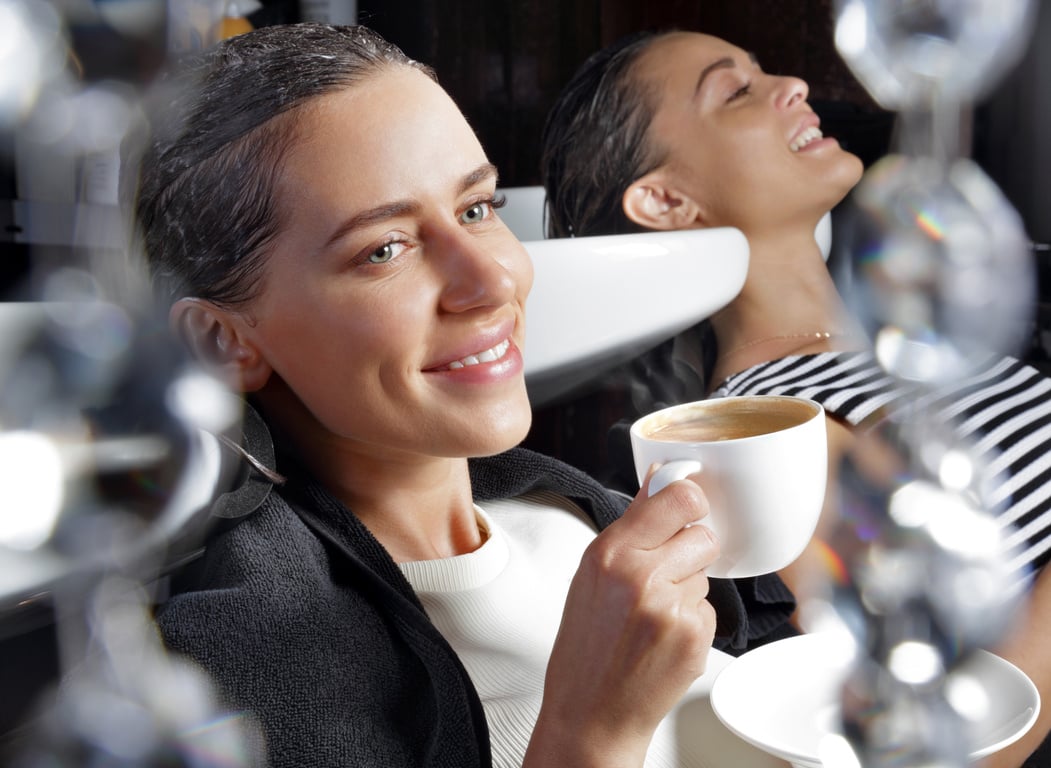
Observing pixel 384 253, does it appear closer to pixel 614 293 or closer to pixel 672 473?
pixel 672 473

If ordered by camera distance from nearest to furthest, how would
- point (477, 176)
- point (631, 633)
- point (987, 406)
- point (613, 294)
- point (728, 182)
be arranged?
point (631, 633)
point (477, 176)
point (613, 294)
point (987, 406)
point (728, 182)

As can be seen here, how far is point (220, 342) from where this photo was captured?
509 mm

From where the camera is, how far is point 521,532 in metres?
0.60

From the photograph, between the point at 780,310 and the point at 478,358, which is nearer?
the point at 478,358

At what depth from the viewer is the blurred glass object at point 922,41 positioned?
0.46 metres

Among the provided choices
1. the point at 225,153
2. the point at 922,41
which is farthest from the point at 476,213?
the point at 922,41

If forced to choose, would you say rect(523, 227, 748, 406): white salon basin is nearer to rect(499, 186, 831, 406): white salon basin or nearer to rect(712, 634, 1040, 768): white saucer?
rect(499, 186, 831, 406): white salon basin

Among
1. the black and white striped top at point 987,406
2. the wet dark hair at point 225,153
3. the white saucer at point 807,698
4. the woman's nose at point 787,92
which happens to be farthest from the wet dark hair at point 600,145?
the white saucer at point 807,698

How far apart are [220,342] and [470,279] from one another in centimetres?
14

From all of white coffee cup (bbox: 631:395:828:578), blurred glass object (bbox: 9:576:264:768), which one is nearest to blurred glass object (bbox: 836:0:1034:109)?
white coffee cup (bbox: 631:395:828:578)

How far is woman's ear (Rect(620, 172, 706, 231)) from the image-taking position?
40.7 inches

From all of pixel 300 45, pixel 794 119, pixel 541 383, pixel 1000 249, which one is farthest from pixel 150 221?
pixel 794 119

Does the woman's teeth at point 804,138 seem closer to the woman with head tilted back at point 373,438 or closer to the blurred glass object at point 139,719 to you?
the woman with head tilted back at point 373,438

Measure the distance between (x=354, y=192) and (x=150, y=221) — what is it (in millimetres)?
118
